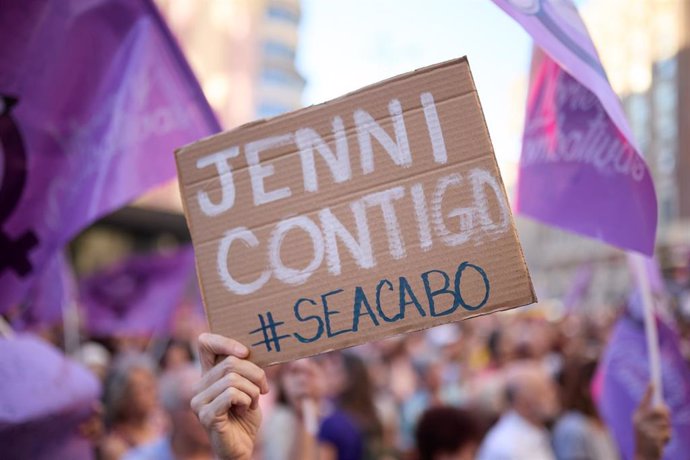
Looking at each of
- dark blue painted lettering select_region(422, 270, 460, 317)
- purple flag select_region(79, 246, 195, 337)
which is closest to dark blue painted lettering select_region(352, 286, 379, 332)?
dark blue painted lettering select_region(422, 270, 460, 317)

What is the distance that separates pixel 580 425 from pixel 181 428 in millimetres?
2265

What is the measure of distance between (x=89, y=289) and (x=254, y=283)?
5.52 meters

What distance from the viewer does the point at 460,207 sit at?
1693 mm

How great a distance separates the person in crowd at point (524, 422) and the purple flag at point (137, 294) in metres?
3.39

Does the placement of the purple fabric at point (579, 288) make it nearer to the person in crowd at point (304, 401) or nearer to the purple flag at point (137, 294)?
the purple flag at point (137, 294)

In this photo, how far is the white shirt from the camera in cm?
370

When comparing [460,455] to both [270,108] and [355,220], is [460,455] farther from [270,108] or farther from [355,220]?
[270,108]

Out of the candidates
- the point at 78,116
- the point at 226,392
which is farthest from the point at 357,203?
the point at 78,116

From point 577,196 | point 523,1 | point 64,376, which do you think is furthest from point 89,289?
point 523,1

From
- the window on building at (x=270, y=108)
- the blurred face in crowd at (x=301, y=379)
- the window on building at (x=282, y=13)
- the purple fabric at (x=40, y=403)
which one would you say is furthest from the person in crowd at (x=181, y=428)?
the window on building at (x=270, y=108)

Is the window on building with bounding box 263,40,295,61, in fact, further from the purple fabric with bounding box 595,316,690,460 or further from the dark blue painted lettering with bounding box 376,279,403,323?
the dark blue painted lettering with bounding box 376,279,403,323

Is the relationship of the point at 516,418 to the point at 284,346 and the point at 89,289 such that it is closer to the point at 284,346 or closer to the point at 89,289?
the point at 284,346

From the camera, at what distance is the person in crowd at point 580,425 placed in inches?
159

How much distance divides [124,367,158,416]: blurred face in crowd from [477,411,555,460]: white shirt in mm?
1742
